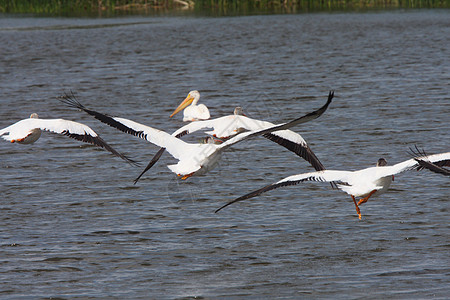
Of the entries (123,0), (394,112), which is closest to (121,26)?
(123,0)

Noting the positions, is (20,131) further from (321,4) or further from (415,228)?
(321,4)

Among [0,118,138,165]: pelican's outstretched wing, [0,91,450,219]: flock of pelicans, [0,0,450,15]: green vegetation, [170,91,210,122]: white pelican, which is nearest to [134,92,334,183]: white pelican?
[0,91,450,219]: flock of pelicans

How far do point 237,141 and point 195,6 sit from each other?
37648 millimetres

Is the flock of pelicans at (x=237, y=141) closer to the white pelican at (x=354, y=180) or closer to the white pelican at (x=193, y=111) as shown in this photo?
the white pelican at (x=354, y=180)

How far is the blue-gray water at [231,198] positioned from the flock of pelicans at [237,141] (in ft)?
1.82

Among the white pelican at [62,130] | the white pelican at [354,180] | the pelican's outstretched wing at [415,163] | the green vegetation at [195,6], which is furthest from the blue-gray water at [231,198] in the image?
the green vegetation at [195,6]

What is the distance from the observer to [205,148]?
8844mm

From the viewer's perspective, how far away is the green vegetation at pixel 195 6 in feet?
135

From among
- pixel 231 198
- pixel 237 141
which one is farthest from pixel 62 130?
pixel 237 141

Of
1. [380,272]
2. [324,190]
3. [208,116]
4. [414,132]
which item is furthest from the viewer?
[208,116]

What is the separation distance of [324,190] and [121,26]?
27730 millimetres

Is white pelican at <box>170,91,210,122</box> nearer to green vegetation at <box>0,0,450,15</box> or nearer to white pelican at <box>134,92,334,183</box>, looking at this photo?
white pelican at <box>134,92,334,183</box>

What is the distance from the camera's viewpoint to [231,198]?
996 centimetres

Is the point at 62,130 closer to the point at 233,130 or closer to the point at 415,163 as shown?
the point at 233,130
